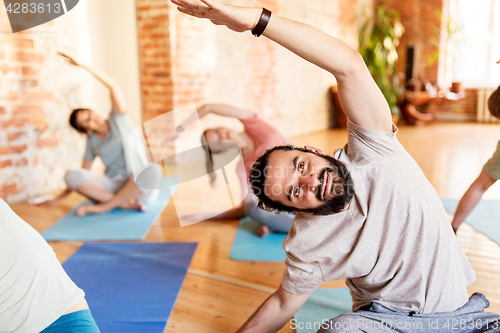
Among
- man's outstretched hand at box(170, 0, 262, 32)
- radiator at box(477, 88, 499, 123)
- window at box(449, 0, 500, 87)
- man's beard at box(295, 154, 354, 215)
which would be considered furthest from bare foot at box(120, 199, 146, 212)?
window at box(449, 0, 500, 87)

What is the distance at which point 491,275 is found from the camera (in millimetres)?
1719

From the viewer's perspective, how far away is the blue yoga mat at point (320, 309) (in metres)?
1.39

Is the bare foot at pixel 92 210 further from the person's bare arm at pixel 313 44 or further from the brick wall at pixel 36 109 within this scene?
the person's bare arm at pixel 313 44

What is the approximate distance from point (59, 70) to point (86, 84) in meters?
0.33

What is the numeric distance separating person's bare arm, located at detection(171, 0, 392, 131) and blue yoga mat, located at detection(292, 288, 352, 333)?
83cm

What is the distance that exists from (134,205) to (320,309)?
1.64 metres

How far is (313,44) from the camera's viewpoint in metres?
0.88

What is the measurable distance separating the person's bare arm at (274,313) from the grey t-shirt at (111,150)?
1890mm

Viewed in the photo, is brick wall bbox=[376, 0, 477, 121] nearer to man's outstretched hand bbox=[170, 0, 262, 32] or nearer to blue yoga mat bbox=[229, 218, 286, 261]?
blue yoga mat bbox=[229, 218, 286, 261]

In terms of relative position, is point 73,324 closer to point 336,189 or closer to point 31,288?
point 31,288

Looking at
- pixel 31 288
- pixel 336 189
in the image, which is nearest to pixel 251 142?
pixel 336 189

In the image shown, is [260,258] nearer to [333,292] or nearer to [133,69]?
[333,292]

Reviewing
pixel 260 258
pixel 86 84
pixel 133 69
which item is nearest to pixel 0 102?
pixel 86 84

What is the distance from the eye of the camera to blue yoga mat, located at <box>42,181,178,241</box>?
223cm
